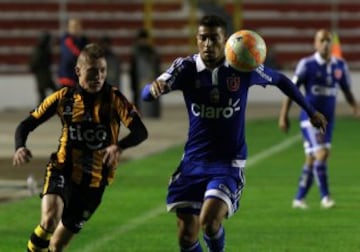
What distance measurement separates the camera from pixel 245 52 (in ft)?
34.2

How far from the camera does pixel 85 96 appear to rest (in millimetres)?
10625

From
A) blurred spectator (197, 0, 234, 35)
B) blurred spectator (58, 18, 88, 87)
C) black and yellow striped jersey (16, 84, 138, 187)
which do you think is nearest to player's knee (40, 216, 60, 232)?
black and yellow striped jersey (16, 84, 138, 187)

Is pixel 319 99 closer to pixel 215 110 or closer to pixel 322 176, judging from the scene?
pixel 322 176

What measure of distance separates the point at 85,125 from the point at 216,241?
135 centimetres

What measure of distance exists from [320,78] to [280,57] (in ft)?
94.4

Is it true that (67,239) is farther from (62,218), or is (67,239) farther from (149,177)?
(149,177)

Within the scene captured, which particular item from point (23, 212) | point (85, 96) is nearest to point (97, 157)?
point (85, 96)

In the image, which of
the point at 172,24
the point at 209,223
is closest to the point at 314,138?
the point at 209,223

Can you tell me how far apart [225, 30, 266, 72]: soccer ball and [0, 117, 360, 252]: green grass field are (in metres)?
2.96

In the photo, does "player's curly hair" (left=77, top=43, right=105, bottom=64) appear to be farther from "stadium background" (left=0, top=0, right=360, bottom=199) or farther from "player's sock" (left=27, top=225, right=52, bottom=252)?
"stadium background" (left=0, top=0, right=360, bottom=199)

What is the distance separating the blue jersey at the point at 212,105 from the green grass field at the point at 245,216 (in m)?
2.51

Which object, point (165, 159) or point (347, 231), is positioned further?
point (165, 159)

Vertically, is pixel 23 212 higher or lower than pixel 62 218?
lower

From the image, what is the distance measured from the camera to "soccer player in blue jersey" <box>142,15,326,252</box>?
10492mm
